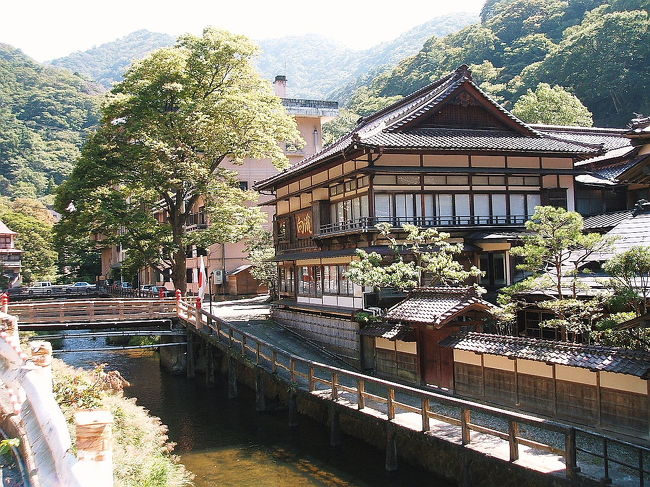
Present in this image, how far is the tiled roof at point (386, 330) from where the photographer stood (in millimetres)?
22152

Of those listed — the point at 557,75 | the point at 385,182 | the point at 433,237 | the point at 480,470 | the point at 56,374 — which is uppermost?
the point at 557,75

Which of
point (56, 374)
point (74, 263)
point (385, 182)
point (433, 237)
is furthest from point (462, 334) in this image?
point (74, 263)

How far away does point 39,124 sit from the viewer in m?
127

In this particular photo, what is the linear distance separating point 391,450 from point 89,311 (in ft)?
67.2

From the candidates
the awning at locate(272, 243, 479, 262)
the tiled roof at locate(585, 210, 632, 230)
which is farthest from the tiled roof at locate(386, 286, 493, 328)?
the tiled roof at locate(585, 210, 632, 230)

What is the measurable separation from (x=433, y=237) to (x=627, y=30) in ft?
157

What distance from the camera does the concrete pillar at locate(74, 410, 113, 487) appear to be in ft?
21.6

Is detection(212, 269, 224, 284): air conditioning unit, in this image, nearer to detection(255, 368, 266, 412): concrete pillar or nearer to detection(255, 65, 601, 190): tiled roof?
detection(255, 65, 601, 190): tiled roof

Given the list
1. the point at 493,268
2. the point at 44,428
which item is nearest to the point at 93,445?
the point at 44,428

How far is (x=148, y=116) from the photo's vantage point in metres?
34.8

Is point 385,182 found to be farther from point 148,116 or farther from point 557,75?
point 557,75

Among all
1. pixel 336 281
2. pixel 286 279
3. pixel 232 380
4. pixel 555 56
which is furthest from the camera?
pixel 555 56

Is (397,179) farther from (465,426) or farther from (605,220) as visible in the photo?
(465,426)

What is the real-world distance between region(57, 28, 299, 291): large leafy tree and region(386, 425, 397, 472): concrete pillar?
21.7 metres
